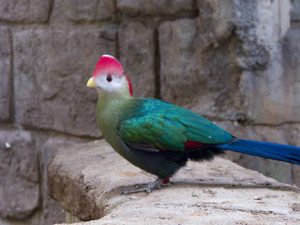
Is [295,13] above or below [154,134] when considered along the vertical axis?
above

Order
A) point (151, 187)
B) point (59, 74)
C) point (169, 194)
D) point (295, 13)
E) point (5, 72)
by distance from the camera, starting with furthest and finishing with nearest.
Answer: point (5, 72)
point (59, 74)
point (295, 13)
point (151, 187)
point (169, 194)

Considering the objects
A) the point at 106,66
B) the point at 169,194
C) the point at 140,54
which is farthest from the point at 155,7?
the point at 169,194

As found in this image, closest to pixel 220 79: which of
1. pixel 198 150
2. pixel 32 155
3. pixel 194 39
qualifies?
pixel 194 39

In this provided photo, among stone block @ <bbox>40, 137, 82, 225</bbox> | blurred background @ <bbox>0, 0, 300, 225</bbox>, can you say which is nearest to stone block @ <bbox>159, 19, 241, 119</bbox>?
blurred background @ <bbox>0, 0, 300, 225</bbox>

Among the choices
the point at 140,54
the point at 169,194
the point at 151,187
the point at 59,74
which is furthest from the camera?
the point at 59,74

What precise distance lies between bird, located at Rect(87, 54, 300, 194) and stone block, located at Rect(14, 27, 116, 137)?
93cm

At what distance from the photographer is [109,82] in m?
3.14

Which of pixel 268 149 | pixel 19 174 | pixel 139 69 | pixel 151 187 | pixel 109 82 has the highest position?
pixel 109 82

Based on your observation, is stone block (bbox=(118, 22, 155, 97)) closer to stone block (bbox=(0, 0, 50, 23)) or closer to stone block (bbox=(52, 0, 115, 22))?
stone block (bbox=(52, 0, 115, 22))

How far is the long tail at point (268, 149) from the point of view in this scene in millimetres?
3107

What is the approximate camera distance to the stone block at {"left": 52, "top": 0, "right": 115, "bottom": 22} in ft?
13.2

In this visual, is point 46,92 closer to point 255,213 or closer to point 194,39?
point 194,39

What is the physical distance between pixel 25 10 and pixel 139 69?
652 millimetres

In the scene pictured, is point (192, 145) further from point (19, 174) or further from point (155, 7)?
point (19, 174)
